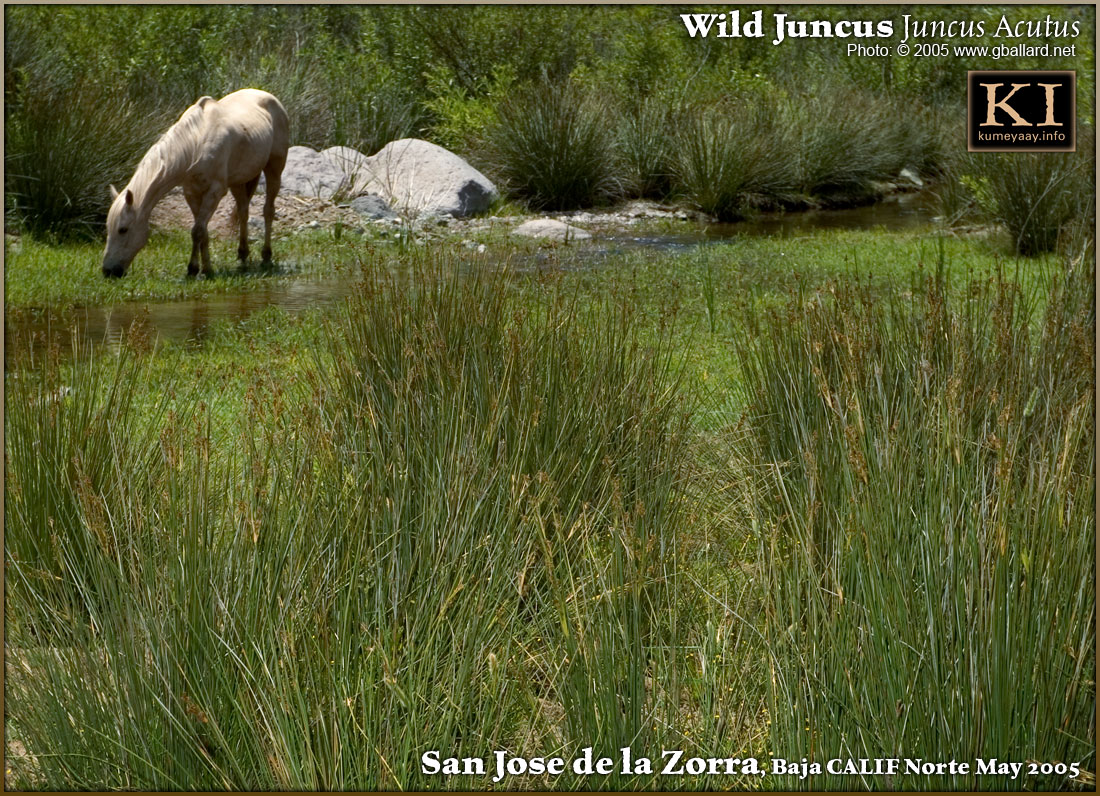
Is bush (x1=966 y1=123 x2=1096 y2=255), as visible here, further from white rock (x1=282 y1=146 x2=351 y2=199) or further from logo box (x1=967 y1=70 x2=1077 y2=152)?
white rock (x1=282 y1=146 x2=351 y2=199)

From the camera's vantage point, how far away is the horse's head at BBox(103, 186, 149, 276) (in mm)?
8359

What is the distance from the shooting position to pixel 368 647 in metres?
2.10

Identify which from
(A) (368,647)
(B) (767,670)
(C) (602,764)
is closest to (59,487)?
(A) (368,647)

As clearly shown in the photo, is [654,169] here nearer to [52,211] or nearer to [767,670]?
[52,211]

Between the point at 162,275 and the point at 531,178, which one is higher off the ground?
the point at 531,178

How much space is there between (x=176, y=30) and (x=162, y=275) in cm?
774

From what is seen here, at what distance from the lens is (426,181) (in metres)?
12.9

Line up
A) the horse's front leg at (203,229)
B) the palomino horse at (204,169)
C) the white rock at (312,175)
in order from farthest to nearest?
the white rock at (312,175)
the horse's front leg at (203,229)
the palomino horse at (204,169)

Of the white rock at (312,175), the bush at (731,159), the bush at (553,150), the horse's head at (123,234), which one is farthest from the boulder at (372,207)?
the horse's head at (123,234)

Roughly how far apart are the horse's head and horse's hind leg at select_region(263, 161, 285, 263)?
4.19ft

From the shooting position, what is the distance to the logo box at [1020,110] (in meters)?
2.61

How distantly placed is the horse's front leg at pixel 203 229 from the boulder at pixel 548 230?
10.6 ft

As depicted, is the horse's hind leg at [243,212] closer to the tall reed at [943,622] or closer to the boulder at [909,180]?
the tall reed at [943,622]

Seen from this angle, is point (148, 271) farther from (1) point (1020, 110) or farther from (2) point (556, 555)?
(1) point (1020, 110)
